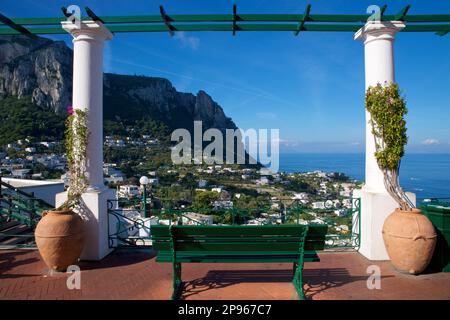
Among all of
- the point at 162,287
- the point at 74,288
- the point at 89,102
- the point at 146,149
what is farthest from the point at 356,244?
the point at 146,149

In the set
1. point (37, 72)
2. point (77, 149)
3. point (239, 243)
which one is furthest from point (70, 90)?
point (239, 243)

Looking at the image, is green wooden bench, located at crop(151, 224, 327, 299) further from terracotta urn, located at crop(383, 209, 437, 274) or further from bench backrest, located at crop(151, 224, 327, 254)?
terracotta urn, located at crop(383, 209, 437, 274)

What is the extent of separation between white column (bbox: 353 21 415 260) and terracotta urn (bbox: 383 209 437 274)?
667 mm

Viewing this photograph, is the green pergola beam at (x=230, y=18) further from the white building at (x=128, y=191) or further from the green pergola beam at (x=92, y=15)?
the white building at (x=128, y=191)

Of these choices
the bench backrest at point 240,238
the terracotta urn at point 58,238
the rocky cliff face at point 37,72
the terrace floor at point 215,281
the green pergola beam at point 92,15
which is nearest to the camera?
the bench backrest at point 240,238

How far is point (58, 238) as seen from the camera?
4.45m

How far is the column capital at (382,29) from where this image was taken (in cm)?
518

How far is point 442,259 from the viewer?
4551mm

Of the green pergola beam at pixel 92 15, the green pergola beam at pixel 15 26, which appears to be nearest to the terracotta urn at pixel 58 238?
the green pergola beam at pixel 92 15

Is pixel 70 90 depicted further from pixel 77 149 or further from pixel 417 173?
pixel 417 173

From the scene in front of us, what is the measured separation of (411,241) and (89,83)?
5.80 metres

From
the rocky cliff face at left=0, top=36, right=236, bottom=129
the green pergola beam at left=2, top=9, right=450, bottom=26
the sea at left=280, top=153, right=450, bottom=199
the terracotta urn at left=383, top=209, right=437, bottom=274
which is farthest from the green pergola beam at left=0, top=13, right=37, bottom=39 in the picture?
the rocky cliff face at left=0, top=36, right=236, bottom=129

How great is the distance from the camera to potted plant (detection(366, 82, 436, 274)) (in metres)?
4.27

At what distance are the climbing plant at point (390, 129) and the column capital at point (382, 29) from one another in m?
0.99
